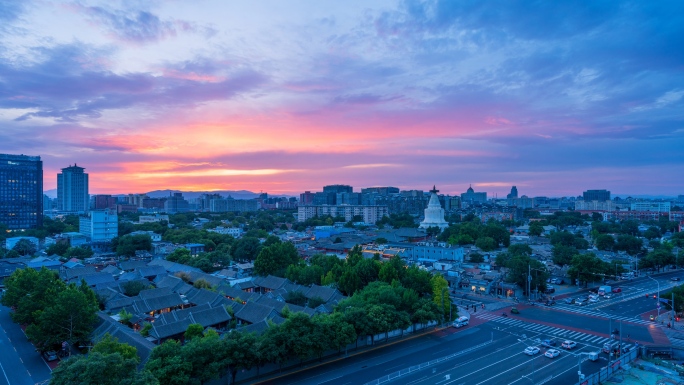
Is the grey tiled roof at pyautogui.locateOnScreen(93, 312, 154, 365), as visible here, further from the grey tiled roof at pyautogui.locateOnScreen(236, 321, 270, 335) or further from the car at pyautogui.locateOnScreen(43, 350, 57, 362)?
the grey tiled roof at pyautogui.locateOnScreen(236, 321, 270, 335)

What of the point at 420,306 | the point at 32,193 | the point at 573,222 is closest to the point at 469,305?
the point at 420,306

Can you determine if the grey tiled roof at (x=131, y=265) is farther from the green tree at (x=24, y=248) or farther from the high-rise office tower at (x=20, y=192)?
the high-rise office tower at (x=20, y=192)

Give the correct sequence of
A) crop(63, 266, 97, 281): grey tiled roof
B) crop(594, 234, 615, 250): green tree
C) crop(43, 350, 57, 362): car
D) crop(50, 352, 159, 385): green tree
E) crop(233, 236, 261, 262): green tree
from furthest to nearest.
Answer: crop(594, 234, 615, 250): green tree, crop(233, 236, 261, 262): green tree, crop(63, 266, 97, 281): grey tiled roof, crop(43, 350, 57, 362): car, crop(50, 352, 159, 385): green tree

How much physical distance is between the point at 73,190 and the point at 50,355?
156 m

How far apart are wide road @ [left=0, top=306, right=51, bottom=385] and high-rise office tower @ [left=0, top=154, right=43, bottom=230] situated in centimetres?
8038

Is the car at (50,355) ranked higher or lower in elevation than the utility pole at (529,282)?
lower

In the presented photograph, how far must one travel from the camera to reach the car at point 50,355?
994 inches

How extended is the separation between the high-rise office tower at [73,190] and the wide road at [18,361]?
145 metres

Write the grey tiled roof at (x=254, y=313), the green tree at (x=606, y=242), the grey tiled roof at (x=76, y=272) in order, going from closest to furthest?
1. the grey tiled roof at (x=254, y=313)
2. the grey tiled roof at (x=76, y=272)
3. the green tree at (x=606, y=242)

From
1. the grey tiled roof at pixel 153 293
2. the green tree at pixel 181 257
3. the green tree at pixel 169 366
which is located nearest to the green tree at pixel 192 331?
the green tree at pixel 169 366

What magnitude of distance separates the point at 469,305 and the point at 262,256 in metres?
23.5

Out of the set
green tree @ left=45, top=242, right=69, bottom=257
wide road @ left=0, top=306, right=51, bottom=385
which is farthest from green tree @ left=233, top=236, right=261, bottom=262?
wide road @ left=0, top=306, right=51, bottom=385

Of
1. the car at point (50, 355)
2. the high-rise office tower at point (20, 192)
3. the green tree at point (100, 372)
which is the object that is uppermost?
the high-rise office tower at point (20, 192)

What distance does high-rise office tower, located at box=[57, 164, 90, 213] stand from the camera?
507ft
